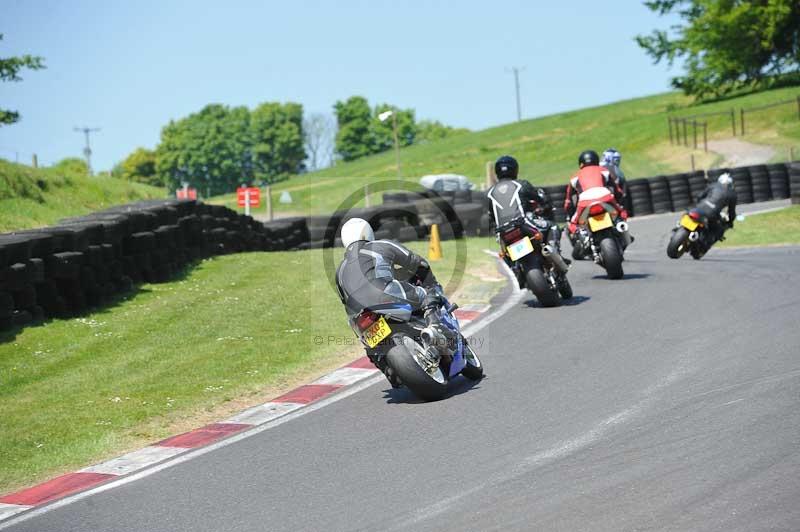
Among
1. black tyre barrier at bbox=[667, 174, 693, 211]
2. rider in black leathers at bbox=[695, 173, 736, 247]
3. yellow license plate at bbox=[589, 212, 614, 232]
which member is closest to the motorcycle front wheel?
yellow license plate at bbox=[589, 212, 614, 232]

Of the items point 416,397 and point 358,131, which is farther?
point 358,131

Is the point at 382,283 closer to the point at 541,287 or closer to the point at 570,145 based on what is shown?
the point at 541,287

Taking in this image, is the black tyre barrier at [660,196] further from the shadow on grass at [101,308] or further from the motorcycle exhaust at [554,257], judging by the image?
the motorcycle exhaust at [554,257]

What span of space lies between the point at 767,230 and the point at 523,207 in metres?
10.6

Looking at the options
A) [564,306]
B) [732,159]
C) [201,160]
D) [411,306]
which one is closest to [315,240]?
[564,306]

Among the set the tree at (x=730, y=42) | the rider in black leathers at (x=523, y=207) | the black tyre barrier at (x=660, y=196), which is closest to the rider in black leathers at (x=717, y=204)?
the rider in black leathers at (x=523, y=207)

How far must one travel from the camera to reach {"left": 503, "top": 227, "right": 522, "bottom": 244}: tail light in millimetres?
12664

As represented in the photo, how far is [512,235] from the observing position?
41.7ft

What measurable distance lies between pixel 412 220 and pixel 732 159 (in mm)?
23898

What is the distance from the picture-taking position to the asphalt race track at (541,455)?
5.37 m

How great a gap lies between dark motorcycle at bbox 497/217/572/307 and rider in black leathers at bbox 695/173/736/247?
399cm

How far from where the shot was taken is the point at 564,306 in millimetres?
13086

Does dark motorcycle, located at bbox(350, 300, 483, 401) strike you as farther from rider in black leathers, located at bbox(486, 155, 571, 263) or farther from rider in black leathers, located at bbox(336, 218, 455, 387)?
rider in black leathers, located at bbox(486, 155, 571, 263)

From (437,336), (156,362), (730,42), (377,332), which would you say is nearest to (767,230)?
(156,362)
